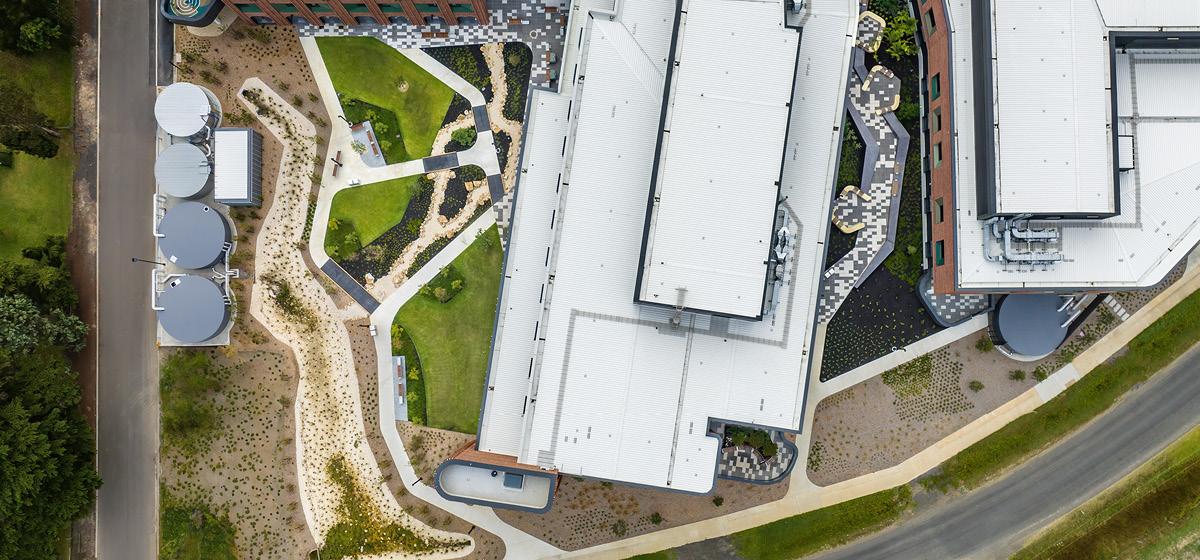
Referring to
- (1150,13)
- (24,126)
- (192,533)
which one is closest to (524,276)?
(192,533)

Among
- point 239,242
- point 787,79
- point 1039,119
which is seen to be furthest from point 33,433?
point 1039,119

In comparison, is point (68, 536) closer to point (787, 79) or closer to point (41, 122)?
point (41, 122)

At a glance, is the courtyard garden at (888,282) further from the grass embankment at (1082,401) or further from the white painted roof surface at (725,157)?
the white painted roof surface at (725,157)

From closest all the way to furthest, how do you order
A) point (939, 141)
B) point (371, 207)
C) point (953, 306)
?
point (939, 141) < point (953, 306) < point (371, 207)

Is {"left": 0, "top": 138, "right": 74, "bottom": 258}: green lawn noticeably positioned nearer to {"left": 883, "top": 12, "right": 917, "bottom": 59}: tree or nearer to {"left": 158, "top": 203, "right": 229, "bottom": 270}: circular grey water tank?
{"left": 158, "top": 203, "right": 229, "bottom": 270}: circular grey water tank

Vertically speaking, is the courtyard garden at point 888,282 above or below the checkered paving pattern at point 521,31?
below

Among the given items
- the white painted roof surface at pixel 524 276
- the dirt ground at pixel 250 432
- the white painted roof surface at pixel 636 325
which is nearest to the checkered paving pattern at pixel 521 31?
the white painted roof surface at pixel 524 276

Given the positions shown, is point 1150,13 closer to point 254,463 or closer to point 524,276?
point 524,276
